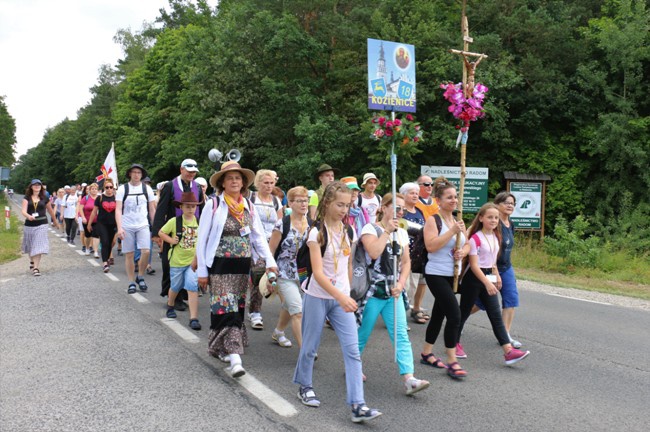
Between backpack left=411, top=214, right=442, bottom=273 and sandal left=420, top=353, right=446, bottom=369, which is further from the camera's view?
backpack left=411, top=214, right=442, bottom=273

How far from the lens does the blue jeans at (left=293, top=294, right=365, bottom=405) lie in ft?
13.1

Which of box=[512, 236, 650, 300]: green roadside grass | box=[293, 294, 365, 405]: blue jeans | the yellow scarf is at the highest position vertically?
the yellow scarf

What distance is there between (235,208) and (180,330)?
2.21 m

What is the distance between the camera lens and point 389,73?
61.2ft

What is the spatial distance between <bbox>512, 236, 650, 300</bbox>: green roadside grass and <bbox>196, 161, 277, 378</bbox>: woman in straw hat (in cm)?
862

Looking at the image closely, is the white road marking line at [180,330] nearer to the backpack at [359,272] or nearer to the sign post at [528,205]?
the backpack at [359,272]

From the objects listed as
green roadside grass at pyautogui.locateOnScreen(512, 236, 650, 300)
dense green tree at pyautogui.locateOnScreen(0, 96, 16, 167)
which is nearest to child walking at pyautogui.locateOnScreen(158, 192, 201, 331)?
green roadside grass at pyautogui.locateOnScreen(512, 236, 650, 300)

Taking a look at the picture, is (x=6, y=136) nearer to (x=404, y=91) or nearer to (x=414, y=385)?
(x=404, y=91)

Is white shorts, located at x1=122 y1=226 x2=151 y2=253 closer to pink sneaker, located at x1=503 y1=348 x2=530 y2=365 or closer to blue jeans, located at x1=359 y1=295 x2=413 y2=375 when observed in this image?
blue jeans, located at x1=359 y1=295 x2=413 y2=375

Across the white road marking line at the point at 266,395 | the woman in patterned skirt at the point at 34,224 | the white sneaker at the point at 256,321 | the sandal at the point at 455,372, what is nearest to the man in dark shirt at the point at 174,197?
the white sneaker at the point at 256,321

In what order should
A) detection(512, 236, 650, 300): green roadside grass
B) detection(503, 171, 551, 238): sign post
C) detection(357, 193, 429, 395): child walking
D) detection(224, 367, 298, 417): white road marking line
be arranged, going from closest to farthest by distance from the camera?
1. detection(224, 367, 298, 417): white road marking line
2. detection(357, 193, 429, 395): child walking
3. detection(512, 236, 650, 300): green roadside grass
4. detection(503, 171, 551, 238): sign post

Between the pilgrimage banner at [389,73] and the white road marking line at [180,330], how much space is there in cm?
1172

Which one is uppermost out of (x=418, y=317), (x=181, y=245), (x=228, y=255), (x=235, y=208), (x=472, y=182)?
(x=472, y=182)

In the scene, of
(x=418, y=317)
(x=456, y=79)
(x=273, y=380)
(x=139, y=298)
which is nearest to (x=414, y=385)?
(x=273, y=380)
